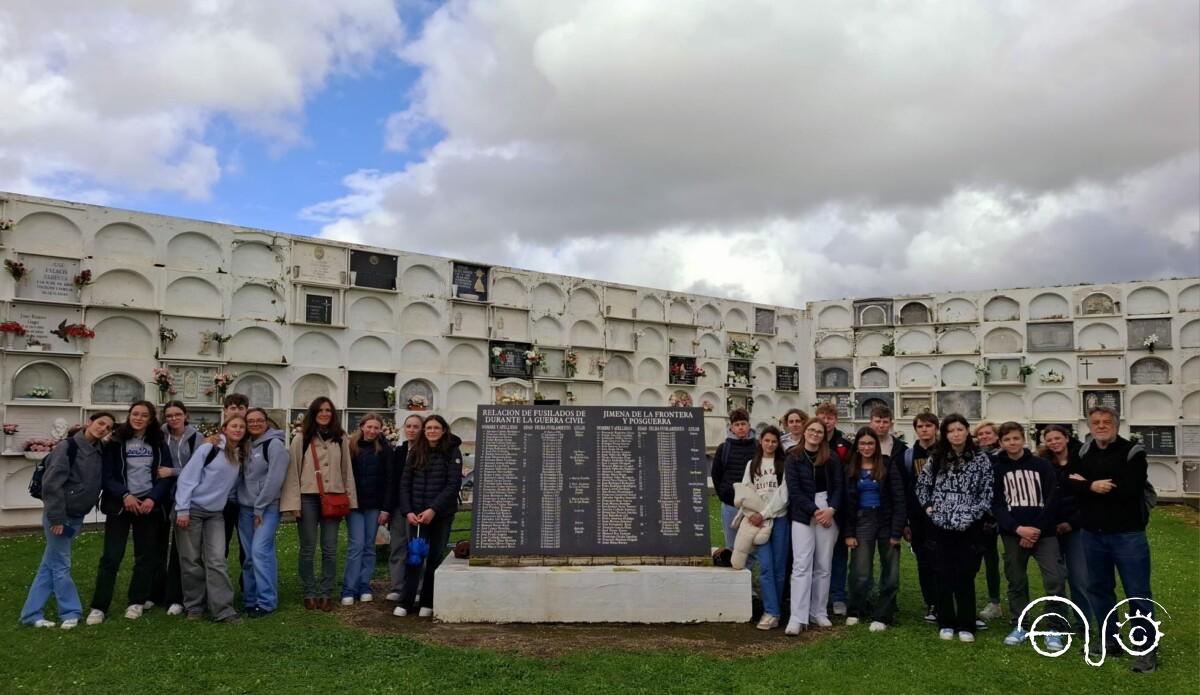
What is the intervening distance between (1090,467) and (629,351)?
13523 millimetres

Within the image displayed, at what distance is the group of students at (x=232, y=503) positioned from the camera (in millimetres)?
6543

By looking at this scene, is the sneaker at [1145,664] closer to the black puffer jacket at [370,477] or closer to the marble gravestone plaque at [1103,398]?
the black puffer jacket at [370,477]

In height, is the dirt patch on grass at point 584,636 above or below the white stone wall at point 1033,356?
below

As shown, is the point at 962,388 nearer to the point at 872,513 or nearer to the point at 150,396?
the point at 872,513

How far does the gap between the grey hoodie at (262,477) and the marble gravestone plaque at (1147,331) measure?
19323 millimetres

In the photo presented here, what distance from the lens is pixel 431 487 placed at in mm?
7262

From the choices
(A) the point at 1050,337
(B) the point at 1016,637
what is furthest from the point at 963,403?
(B) the point at 1016,637

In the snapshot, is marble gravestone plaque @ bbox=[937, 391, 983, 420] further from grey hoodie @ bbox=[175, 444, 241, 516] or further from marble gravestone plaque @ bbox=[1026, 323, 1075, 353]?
grey hoodie @ bbox=[175, 444, 241, 516]

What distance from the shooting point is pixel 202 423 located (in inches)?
539

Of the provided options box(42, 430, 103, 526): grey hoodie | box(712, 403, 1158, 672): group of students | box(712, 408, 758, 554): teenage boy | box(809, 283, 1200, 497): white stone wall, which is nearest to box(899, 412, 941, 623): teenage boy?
box(712, 403, 1158, 672): group of students

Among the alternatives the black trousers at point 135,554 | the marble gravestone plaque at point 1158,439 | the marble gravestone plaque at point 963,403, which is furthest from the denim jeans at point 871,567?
the marble gravestone plaque at point 1158,439

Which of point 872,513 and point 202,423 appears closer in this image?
point 872,513

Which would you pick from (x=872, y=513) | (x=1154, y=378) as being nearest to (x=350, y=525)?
(x=872, y=513)

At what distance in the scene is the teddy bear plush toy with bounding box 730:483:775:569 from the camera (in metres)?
6.91
